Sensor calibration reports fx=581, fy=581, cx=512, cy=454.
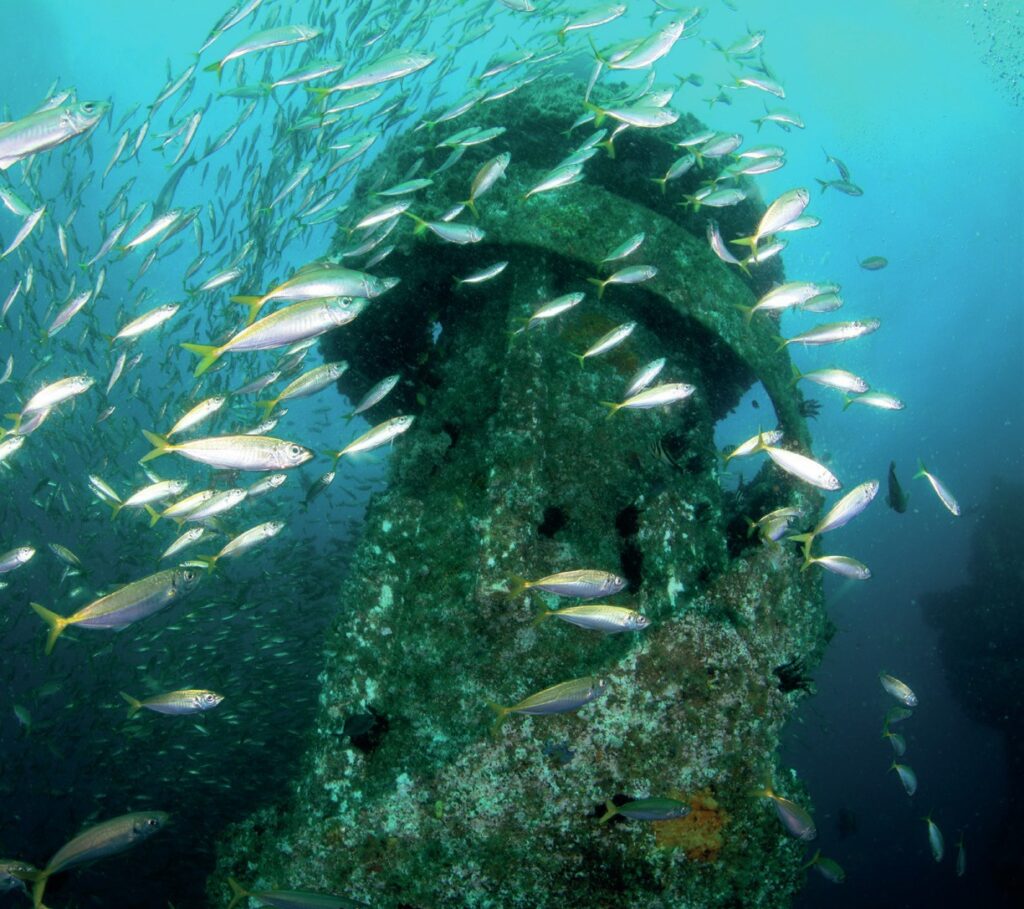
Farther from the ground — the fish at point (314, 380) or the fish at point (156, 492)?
the fish at point (314, 380)

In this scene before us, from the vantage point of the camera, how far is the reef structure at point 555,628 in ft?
11.8

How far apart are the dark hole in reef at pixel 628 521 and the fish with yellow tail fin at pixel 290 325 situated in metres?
2.42

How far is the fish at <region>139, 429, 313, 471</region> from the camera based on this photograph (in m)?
3.75

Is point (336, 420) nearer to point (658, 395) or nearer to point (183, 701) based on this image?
point (183, 701)

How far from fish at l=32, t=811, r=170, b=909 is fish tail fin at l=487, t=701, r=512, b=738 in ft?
6.88

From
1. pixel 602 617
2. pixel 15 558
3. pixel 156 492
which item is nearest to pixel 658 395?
pixel 602 617

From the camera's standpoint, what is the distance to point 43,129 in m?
3.28

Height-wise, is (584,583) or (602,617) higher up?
(584,583)

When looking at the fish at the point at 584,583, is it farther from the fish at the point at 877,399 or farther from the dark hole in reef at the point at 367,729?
the fish at the point at 877,399

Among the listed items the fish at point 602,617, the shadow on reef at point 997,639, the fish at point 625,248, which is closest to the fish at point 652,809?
the fish at point 602,617

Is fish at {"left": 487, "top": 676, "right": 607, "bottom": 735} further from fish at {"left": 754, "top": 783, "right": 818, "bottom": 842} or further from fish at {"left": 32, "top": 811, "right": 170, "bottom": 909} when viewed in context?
fish at {"left": 32, "top": 811, "right": 170, "bottom": 909}

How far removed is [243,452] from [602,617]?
2530 millimetres

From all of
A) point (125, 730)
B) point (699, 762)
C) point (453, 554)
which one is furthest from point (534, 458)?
point (125, 730)

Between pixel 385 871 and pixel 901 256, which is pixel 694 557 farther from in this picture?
pixel 901 256
